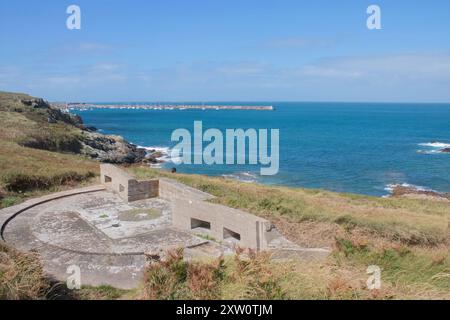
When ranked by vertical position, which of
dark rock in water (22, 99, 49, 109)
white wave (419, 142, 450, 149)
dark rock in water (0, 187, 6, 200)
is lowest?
white wave (419, 142, 450, 149)

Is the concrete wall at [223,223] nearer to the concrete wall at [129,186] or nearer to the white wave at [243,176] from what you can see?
the concrete wall at [129,186]

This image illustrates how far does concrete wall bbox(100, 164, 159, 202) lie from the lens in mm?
14188

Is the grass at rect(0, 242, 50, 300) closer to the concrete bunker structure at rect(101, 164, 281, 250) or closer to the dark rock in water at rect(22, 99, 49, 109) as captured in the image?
the concrete bunker structure at rect(101, 164, 281, 250)

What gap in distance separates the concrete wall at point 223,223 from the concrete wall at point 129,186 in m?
2.80

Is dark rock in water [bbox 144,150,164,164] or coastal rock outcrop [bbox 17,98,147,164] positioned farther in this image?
dark rock in water [bbox 144,150,164,164]

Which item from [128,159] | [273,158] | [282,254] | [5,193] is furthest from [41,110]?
[282,254]

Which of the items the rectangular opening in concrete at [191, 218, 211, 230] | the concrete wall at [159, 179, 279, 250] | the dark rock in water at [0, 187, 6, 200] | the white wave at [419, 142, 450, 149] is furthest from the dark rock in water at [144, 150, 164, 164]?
the white wave at [419, 142, 450, 149]

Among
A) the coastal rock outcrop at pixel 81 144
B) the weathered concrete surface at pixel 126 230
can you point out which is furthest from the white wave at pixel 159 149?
the weathered concrete surface at pixel 126 230

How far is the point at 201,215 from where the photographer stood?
1123 cm

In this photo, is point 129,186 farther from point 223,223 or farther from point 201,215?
point 223,223

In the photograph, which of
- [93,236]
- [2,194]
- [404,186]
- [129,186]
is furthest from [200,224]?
[404,186]

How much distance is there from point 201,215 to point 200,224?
0.57 metres

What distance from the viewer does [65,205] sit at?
13.8 metres

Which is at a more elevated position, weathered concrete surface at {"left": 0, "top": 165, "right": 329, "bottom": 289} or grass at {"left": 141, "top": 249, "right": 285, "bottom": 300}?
grass at {"left": 141, "top": 249, "right": 285, "bottom": 300}
